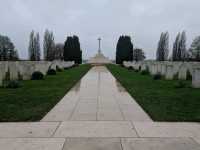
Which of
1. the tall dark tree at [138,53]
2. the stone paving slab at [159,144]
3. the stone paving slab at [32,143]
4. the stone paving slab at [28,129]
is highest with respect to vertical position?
the tall dark tree at [138,53]

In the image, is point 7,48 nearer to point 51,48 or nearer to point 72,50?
point 51,48

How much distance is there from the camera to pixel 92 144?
→ 16.2 ft

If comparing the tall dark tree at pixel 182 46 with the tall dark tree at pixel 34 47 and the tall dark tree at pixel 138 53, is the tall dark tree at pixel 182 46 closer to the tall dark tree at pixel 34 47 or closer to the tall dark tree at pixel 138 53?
the tall dark tree at pixel 138 53

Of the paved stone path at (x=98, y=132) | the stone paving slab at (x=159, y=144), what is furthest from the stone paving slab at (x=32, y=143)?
the stone paving slab at (x=159, y=144)

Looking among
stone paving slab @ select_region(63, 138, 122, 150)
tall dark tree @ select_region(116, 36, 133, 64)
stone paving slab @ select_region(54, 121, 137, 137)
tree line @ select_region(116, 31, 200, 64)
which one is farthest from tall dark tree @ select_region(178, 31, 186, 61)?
stone paving slab @ select_region(63, 138, 122, 150)

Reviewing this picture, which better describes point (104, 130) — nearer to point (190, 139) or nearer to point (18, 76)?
point (190, 139)

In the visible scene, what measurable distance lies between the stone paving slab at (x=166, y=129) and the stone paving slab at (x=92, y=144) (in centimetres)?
76

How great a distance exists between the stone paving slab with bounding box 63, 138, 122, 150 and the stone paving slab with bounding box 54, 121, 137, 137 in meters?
0.30

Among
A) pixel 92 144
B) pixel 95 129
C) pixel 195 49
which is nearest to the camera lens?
pixel 92 144

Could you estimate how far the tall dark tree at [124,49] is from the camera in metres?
68.5

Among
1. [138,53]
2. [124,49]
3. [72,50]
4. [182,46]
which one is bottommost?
[138,53]

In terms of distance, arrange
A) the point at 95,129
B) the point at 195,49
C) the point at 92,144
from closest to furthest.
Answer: the point at 92,144 → the point at 95,129 → the point at 195,49

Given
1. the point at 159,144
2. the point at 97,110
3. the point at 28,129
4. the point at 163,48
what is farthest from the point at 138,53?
the point at 159,144

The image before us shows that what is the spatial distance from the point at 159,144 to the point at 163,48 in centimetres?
6583
